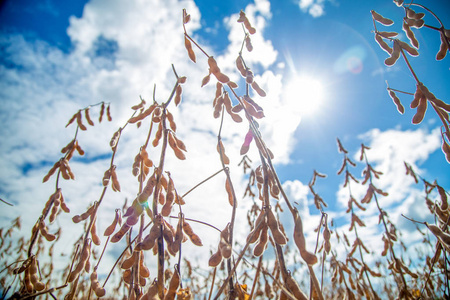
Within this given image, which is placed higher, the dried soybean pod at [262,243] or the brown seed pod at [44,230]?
the brown seed pod at [44,230]

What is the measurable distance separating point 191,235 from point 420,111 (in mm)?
1422

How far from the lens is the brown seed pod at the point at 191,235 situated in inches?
42.9

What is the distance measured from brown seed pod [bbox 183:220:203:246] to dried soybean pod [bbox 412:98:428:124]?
1393 mm

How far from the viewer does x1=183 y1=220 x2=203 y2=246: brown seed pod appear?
1091 millimetres

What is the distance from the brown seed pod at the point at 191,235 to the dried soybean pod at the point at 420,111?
1.39 metres

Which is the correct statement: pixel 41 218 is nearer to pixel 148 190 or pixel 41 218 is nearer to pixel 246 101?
pixel 148 190

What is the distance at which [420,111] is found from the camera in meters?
1.35

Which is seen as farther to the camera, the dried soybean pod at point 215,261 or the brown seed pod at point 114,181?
the brown seed pod at point 114,181

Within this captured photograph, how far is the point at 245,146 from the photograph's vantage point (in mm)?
1162

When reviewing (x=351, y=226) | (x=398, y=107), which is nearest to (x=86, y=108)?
(x=398, y=107)

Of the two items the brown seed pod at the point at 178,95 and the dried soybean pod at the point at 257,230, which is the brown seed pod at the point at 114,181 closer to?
the brown seed pod at the point at 178,95

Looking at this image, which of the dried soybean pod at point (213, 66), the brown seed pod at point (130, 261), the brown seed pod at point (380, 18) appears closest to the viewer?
the brown seed pod at point (130, 261)

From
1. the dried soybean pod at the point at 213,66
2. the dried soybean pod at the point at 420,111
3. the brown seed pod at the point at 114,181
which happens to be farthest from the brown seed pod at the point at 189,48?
the dried soybean pod at the point at 420,111

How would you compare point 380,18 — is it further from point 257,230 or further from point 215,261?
point 215,261
